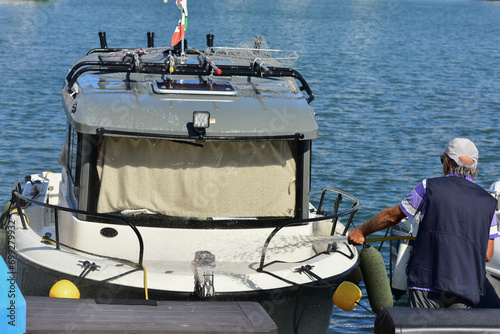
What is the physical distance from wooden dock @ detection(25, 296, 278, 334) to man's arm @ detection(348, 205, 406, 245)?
1358 millimetres

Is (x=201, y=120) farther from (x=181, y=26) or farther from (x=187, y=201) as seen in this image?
(x=181, y=26)

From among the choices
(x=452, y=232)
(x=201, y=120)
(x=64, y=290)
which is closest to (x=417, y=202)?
(x=452, y=232)

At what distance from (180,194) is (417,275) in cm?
259

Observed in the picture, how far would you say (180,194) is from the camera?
23.8 ft

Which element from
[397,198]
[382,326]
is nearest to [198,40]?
[397,198]

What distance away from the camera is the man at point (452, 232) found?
5.33m

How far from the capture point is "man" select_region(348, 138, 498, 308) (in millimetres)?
5328

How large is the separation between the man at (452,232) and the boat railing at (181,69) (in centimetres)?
244

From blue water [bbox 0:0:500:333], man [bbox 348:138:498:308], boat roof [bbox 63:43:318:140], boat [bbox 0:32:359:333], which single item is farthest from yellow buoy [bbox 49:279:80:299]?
blue water [bbox 0:0:500:333]

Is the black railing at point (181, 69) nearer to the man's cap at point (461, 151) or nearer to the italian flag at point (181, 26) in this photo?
the italian flag at point (181, 26)

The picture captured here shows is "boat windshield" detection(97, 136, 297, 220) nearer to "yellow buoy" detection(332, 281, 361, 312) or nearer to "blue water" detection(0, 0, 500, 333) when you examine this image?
"yellow buoy" detection(332, 281, 361, 312)

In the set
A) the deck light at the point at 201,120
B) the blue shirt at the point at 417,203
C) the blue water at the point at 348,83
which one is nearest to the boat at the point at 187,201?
the deck light at the point at 201,120

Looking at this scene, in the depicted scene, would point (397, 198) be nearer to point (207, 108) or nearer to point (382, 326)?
point (207, 108)

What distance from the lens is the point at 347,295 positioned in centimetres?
679
